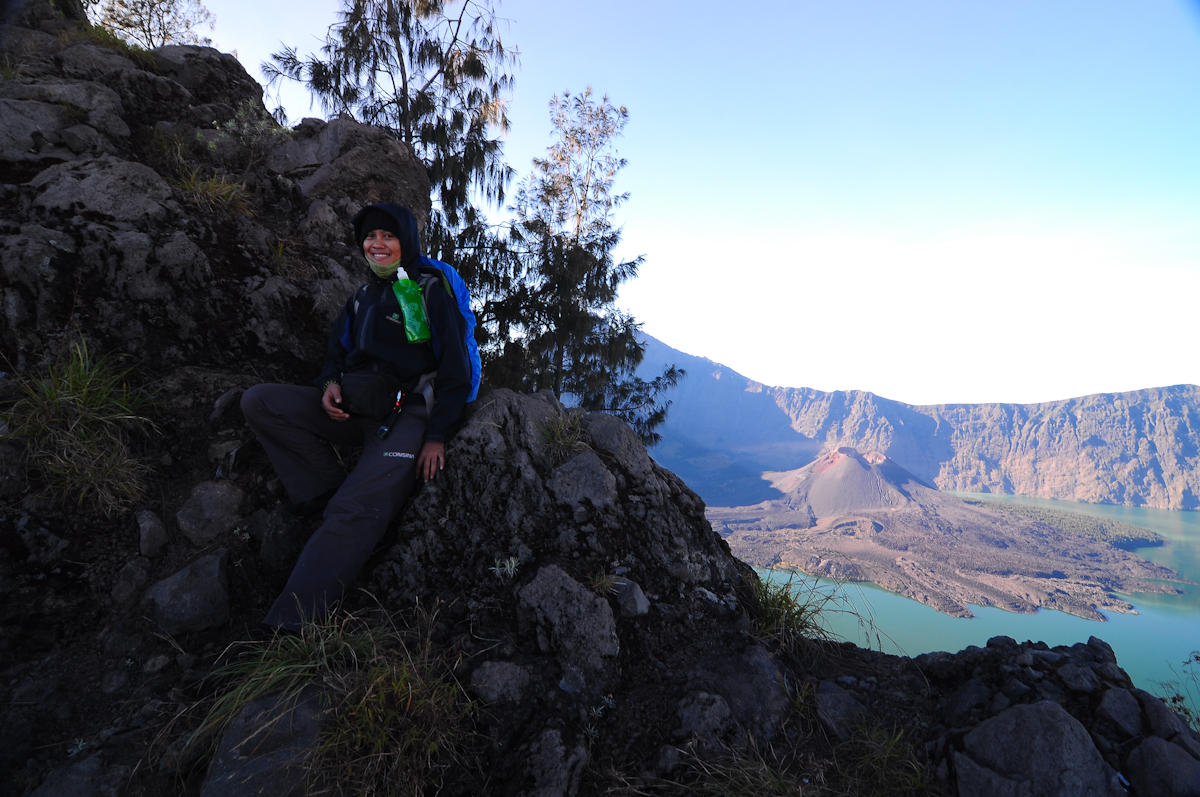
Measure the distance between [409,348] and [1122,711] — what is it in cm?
410

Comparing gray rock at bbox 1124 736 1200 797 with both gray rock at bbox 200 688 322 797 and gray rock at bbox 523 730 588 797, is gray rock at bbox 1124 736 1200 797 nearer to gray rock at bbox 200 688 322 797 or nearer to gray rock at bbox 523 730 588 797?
gray rock at bbox 523 730 588 797

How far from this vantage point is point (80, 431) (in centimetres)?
282

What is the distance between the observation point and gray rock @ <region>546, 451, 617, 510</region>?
10.6ft

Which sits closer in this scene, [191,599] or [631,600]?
[191,599]

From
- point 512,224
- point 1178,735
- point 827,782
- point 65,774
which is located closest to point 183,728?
point 65,774

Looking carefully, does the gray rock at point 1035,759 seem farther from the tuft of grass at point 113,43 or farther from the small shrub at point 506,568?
the tuft of grass at point 113,43

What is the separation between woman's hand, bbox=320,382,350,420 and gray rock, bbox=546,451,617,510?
4.56 ft

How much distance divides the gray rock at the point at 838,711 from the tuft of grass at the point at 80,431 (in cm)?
412

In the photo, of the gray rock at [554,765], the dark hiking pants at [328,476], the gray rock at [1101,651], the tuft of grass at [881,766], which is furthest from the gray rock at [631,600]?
the gray rock at [1101,651]

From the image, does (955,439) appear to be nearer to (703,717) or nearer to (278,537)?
(703,717)

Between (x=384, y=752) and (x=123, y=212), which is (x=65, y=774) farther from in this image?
(x=123, y=212)

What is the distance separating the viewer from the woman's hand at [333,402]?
9.89 ft

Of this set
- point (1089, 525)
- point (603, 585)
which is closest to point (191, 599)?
point (603, 585)

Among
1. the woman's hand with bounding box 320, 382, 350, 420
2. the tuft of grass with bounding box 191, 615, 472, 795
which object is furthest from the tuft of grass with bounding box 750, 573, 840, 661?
the woman's hand with bounding box 320, 382, 350, 420
